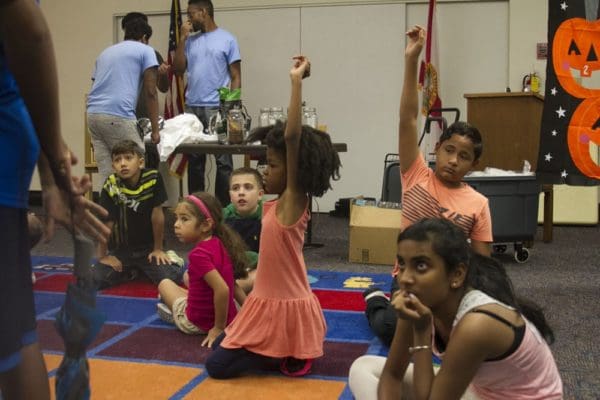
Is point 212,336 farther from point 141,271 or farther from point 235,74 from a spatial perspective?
point 235,74

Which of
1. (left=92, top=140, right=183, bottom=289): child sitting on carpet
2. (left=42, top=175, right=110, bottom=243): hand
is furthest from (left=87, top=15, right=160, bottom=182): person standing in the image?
(left=42, top=175, right=110, bottom=243): hand

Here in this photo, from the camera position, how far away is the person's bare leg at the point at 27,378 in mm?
946

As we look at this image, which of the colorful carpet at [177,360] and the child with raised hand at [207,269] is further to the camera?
the child with raised hand at [207,269]

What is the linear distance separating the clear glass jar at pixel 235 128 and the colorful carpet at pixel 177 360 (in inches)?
52.4

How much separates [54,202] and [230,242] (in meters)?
1.74

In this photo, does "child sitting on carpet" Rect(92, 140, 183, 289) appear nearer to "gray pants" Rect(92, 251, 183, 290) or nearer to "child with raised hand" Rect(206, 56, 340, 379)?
"gray pants" Rect(92, 251, 183, 290)

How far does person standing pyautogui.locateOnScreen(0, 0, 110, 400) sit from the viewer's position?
87 cm

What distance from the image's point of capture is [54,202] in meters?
1.00

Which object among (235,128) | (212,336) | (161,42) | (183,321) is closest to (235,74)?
(235,128)

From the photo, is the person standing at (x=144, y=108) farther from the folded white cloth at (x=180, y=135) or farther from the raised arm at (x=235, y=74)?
the raised arm at (x=235, y=74)

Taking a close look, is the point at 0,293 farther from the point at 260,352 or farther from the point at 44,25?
the point at 260,352

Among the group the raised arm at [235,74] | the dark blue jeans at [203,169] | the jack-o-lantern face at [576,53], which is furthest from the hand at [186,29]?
the jack-o-lantern face at [576,53]

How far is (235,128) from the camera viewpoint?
4.24m

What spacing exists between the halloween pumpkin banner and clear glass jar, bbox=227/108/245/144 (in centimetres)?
174
